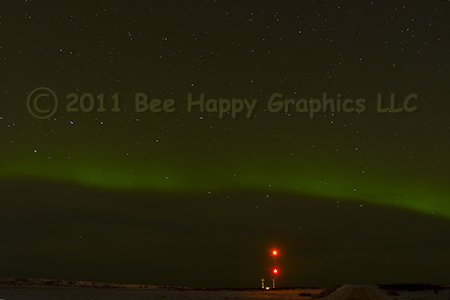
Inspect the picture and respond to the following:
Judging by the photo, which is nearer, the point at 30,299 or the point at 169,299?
the point at 30,299

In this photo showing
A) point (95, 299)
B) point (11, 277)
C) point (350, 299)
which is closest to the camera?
point (350, 299)

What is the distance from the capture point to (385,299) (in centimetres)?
3572

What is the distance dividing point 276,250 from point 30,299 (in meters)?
52.0

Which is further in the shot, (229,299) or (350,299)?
(229,299)

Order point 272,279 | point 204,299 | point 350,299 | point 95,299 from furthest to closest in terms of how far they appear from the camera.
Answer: point 272,279 < point 204,299 < point 95,299 < point 350,299

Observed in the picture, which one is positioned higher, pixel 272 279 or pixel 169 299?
pixel 169 299

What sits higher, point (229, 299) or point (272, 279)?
point (229, 299)

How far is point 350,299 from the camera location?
34.9 metres

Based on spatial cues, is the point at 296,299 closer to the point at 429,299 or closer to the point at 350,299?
the point at 350,299

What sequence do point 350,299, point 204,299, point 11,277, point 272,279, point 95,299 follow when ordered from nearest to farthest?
point 350,299, point 95,299, point 204,299, point 11,277, point 272,279

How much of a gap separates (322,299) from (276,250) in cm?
4508

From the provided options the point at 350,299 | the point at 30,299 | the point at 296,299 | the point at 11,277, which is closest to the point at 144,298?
the point at 30,299

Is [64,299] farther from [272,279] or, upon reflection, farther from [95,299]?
[272,279]

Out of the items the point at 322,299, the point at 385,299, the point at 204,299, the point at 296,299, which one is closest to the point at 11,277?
the point at 204,299
